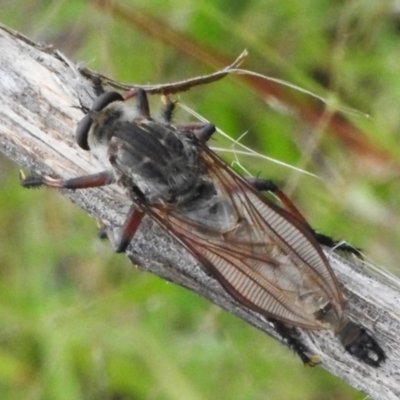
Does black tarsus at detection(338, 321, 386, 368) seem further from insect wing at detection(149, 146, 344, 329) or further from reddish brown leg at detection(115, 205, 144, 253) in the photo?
reddish brown leg at detection(115, 205, 144, 253)

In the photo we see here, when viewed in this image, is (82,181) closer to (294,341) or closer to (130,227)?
(130,227)

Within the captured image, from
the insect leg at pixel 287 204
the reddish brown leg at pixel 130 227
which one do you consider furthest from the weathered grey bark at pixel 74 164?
the insect leg at pixel 287 204

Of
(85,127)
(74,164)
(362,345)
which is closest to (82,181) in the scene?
(74,164)

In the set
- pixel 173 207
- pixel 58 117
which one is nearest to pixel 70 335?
pixel 173 207

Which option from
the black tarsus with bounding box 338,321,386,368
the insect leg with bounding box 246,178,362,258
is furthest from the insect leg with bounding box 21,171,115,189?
the black tarsus with bounding box 338,321,386,368

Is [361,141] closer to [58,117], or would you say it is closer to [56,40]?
[58,117]

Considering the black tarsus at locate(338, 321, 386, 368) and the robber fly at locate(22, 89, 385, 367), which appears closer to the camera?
the black tarsus at locate(338, 321, 386, 368)

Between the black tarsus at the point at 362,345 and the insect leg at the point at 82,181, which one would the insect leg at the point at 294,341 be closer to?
the black tarsus at the point at 362,345
